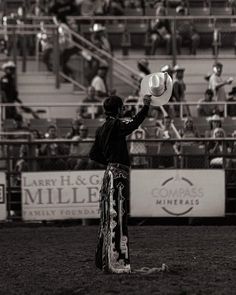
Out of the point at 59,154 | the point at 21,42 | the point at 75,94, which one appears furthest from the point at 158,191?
the point at 21,42

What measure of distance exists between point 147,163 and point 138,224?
3.76 feet

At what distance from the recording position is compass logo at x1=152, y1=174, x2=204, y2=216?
1595 cm

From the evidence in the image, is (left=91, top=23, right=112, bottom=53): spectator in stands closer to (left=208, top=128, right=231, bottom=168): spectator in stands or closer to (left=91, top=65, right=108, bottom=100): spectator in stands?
(left=91, top=65, right=108, bottom=100): spectator in stands

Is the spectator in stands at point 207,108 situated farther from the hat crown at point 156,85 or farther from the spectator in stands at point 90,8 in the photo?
the hat crown at point 156,85

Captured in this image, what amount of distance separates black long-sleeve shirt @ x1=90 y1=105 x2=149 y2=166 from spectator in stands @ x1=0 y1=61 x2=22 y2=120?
10127 mm

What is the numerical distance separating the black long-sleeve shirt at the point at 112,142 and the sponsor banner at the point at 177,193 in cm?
654

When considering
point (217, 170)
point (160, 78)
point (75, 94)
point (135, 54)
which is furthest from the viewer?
point (135, 54)

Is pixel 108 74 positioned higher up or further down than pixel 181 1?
further down

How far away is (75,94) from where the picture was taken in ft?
70.1

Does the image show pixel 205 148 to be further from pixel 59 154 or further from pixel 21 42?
pixel 21 42

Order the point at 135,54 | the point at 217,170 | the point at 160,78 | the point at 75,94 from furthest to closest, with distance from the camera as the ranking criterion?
the point at 135,54 < the point at 75,94 < the point at 217,170 < the point at 160,78

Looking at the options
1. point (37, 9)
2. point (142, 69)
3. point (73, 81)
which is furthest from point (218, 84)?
point (37, 9)

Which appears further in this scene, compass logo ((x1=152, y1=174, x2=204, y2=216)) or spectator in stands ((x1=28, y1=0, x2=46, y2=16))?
spectator in stands ((x1=28, y1=0, x2=46, y2=16))

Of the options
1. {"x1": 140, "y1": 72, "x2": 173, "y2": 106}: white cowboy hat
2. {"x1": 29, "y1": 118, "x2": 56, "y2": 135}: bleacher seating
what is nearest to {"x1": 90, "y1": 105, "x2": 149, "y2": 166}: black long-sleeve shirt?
Answer: {"x1": 140, "y1": 72, "x2": 173, "y2": 106}: white cowboy hat
